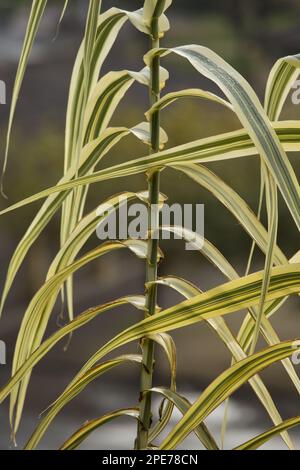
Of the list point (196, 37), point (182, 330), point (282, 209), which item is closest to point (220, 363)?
point (182, 330)

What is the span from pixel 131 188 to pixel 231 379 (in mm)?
1138

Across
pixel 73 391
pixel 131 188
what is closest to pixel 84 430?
pixel 73 391

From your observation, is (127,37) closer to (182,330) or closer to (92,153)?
(182,330)

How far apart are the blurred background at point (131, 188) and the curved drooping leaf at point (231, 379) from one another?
3.63ft

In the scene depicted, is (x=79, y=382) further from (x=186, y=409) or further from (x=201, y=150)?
(x=201, y=150)

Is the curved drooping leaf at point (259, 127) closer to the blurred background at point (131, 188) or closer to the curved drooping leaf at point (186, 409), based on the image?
the curved drooping leaf at point (186, 409)

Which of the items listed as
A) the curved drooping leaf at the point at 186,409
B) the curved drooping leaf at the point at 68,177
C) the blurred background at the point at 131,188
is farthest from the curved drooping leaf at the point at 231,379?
the blurred background at the point at 131,188

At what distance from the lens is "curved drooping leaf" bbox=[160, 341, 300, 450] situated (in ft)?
1.44

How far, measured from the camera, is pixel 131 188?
157 cm

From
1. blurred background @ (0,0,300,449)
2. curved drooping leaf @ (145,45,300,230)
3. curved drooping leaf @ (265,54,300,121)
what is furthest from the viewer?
blurred background @ (0,0,300,449)

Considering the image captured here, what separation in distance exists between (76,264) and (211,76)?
15 cm

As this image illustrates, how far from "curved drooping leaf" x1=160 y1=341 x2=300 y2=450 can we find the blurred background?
1107mm

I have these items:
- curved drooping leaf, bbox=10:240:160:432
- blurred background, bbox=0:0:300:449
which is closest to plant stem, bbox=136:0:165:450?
curved drooping leaf, bbox=10:240:160:432

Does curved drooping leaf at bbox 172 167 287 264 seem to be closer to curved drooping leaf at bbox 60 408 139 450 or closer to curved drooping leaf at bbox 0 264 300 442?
curved drooping leaf at bbox 0 264 300 442
